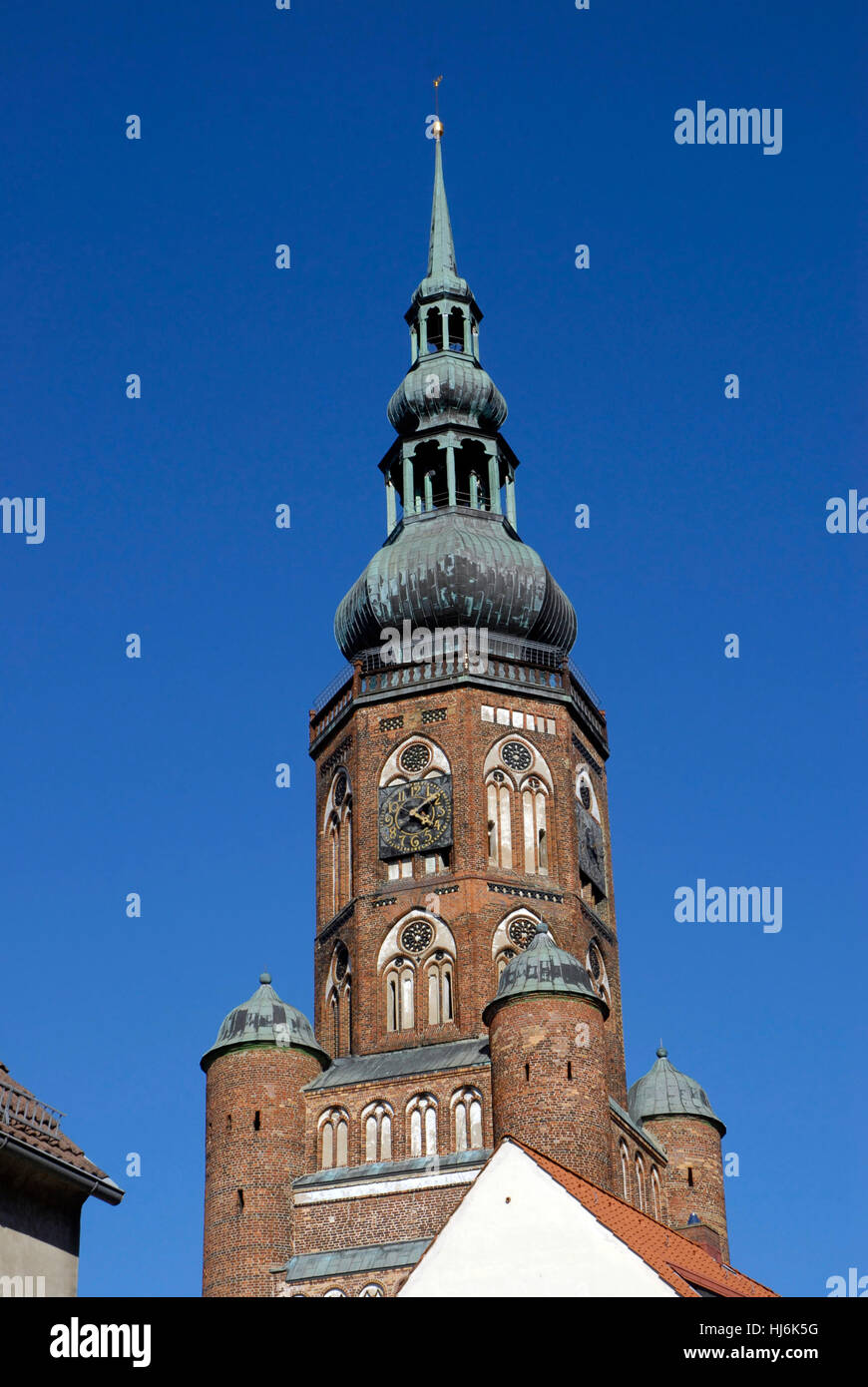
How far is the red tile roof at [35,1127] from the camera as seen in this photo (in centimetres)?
2422

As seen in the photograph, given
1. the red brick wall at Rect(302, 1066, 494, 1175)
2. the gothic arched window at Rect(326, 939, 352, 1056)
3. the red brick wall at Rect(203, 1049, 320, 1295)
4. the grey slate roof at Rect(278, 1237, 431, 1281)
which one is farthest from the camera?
the gothic arched window at Rect(326, 939, 352, 1056)

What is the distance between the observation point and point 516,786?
172 feet

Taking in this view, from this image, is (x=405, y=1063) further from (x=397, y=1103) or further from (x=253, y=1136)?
(x=253, y=1136)

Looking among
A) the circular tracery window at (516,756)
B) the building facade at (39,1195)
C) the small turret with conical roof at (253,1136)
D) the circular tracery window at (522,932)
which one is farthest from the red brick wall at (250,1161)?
the building facade at (39,1195)

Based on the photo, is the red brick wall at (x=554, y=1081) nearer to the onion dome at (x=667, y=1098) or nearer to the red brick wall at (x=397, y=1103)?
the red brick wall at (x=397, y=1103)

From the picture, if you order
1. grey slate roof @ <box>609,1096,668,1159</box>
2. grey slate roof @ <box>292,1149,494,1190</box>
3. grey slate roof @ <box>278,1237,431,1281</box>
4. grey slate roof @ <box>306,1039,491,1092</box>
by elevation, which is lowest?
grey slate roof @ <box>278,1237,431,1281</box>

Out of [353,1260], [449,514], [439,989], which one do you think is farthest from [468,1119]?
[449,514]

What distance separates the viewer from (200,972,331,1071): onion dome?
48.2m

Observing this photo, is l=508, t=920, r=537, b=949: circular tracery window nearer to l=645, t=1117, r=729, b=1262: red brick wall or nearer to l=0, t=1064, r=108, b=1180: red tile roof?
l=645, t=1117, r=729, b=1262: red brick wall

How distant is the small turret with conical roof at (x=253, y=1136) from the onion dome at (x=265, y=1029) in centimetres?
2

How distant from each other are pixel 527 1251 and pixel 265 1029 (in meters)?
22.5

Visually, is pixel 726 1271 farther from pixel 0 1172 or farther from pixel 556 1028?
pixel 0 1172

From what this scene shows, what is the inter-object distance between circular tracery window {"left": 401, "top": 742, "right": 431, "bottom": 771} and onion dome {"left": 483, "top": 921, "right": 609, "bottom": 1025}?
652cm

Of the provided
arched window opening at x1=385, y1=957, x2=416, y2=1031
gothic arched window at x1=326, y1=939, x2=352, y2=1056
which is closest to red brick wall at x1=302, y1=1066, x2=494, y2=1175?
arched window opening at x1=385, y1=957, x2=416, y2=1031
